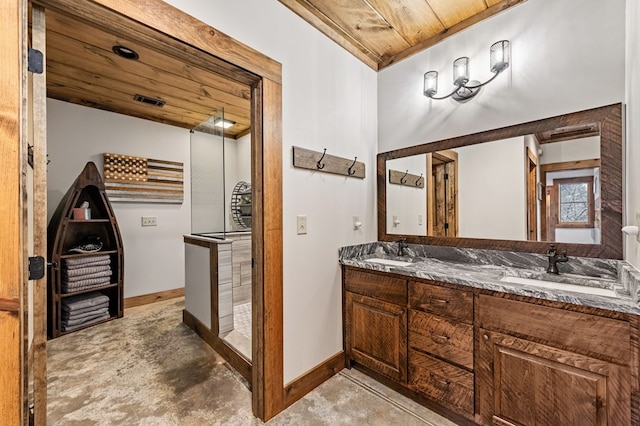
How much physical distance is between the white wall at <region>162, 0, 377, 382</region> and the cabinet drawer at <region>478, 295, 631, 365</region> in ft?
3.35

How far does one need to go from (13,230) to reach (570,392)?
227 centimetres

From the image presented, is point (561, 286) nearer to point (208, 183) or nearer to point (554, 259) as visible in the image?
point (554, 259)

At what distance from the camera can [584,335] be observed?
1.16 m

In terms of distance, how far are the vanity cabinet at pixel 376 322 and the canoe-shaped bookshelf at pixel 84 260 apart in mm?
2688

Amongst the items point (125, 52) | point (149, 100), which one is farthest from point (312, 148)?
point (149, 100)

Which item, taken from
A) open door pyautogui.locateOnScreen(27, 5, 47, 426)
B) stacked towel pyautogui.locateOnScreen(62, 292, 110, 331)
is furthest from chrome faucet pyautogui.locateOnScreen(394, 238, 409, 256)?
stacked towel pyautogui.locateOnScreen(62, 292, 110, 331)

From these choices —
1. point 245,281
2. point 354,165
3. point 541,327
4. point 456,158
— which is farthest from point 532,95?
point 245,281

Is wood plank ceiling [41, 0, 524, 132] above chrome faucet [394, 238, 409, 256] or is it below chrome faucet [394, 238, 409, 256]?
above

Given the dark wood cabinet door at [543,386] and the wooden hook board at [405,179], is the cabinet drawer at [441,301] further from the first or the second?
the wooden hook board at [405,179]

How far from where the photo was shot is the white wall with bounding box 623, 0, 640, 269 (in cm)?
121

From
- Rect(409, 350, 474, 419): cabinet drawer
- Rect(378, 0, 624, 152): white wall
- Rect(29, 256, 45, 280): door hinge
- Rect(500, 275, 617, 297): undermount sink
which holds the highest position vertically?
Rect(378, 0, 624, 152): white wall

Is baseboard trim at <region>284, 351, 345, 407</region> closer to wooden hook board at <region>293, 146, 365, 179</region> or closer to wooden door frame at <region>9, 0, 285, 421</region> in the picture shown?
wooden door frame at <region>9, 0, 285, 421</region>

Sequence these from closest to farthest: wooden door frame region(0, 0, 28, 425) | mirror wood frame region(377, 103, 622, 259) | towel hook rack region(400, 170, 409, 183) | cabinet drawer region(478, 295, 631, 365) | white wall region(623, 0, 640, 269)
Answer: wooden door frame region(0, 0, 28, 425) → cabinet drawer region(478, 295, 631, 365) → white wall region(623, 0, 640, 269) → mirror wood frame region(377, 103, 622, 259) → towel hook rack region(400, 170, 409, 183)

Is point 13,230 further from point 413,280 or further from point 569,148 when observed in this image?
point 569,148
